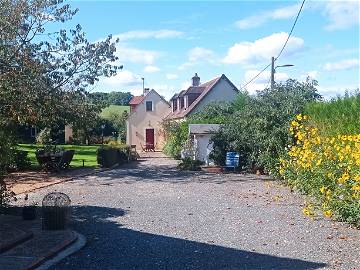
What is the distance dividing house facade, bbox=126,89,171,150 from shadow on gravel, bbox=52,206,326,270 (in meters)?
43.4

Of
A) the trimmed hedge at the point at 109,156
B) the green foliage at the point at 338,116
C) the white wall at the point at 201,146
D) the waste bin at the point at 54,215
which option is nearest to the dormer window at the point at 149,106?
the trimmed hedge at the point at 109,156

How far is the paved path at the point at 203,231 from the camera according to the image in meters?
7.42

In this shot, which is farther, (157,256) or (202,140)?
(202,140)

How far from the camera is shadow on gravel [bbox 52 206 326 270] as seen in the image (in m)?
7.17

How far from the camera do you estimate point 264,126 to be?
21031 mm

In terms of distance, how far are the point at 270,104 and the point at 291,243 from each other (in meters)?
13.7

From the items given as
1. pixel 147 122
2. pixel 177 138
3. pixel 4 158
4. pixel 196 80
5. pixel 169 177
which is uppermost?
pixel 196 80

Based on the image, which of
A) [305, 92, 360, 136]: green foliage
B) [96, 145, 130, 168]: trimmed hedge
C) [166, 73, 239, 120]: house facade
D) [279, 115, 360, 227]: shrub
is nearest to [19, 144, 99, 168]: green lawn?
[96, 145, 130, 168]: trimmed hedge

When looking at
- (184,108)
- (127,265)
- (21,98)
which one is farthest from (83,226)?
(184,108)

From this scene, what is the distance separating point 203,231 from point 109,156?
17069 millimetres

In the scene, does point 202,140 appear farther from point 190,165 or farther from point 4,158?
point 4,158

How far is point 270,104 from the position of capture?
21672 millimetres

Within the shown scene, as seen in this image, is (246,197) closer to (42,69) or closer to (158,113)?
(42,69)

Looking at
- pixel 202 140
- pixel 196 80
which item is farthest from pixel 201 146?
pixel 196 80
